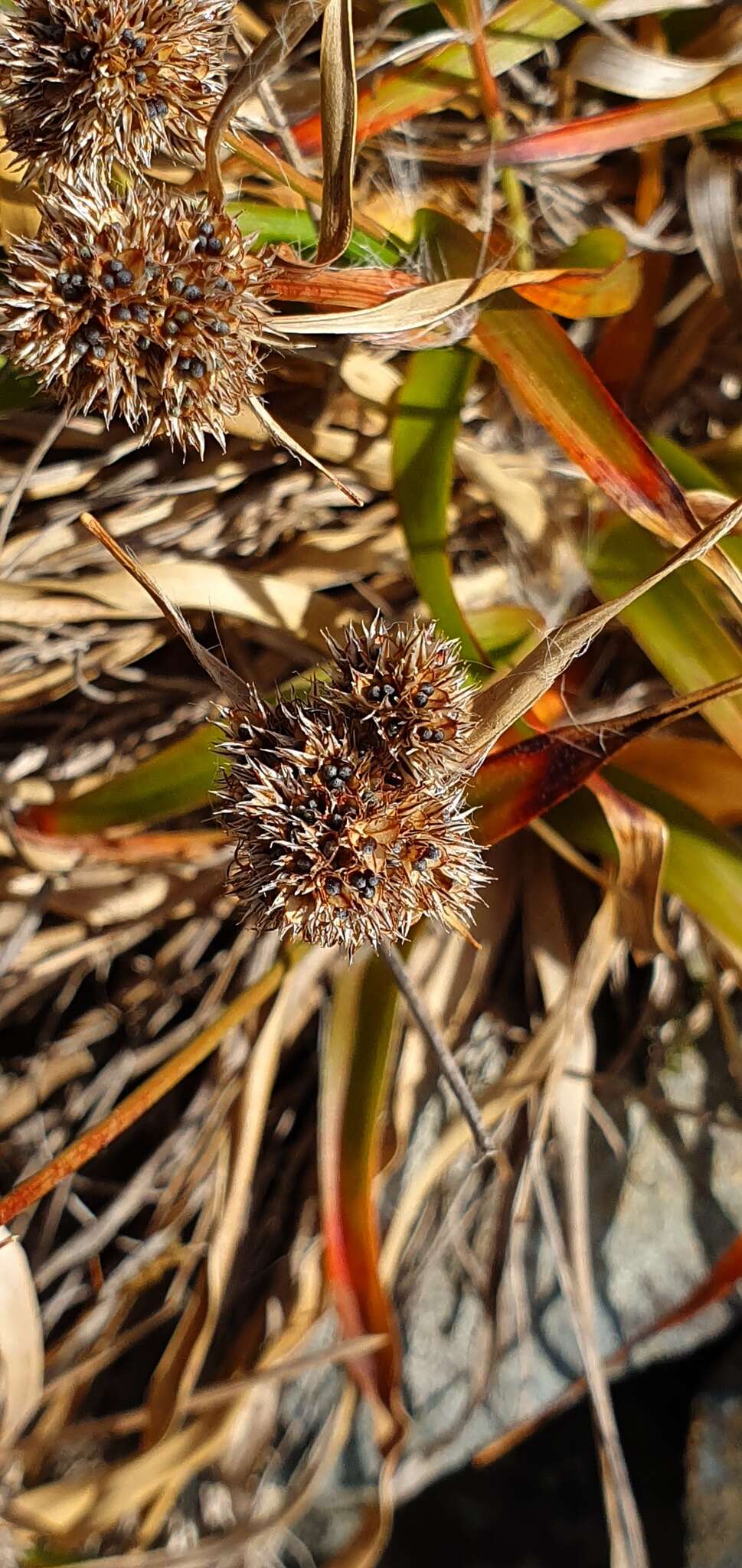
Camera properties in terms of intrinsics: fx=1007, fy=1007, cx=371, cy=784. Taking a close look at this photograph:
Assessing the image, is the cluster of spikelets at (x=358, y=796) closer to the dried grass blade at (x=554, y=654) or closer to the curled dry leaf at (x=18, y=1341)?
the dried grass blade at (x=554, y=654)

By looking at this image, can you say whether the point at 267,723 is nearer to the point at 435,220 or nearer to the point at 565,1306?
the point at 435,220

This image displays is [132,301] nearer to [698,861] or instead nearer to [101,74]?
[101,74]

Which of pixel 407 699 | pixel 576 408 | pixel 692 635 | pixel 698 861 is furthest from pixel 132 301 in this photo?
pixel 698 861

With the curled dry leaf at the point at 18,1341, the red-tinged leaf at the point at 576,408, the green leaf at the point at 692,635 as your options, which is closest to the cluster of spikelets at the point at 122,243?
the red-tinged leaf at the point at 576,408

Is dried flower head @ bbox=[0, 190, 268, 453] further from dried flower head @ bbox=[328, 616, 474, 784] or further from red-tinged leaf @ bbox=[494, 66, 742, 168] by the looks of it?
red-tinged leaf @ bbox=[494, 66, 742, 168]

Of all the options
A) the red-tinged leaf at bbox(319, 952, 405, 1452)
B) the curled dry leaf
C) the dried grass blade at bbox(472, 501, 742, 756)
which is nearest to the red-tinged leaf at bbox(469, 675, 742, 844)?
the dried grass blade at bbox(472, 501, 742, 756)
